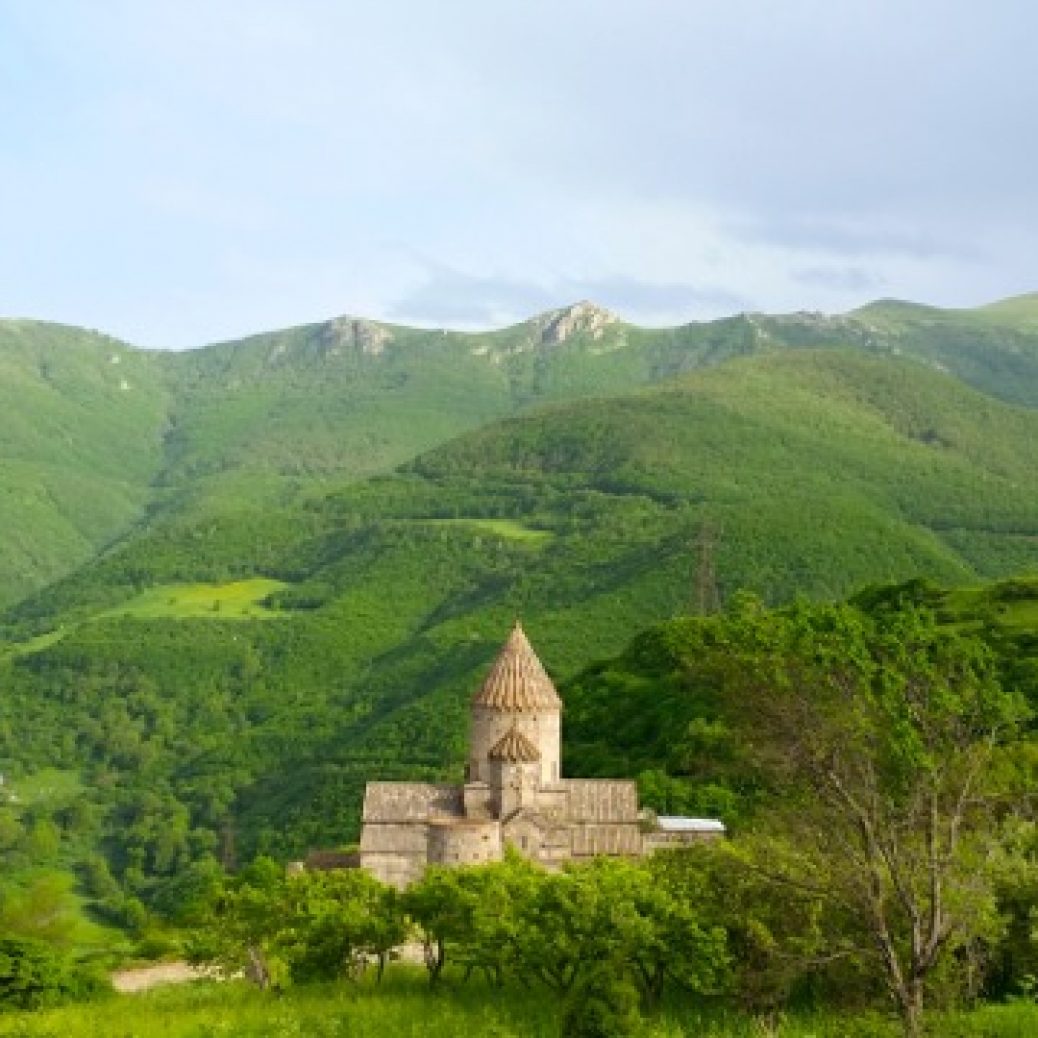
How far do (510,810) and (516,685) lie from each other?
511 centimetres

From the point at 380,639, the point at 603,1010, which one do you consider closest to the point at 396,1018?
the point at 603,1010

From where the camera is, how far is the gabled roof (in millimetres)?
50188

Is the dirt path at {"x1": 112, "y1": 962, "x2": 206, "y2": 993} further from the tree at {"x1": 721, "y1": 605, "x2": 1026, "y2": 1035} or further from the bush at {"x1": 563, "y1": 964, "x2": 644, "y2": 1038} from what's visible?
the tree at {"x1": 721, "y1": 605, "x2": 1026, "y2": 1035}

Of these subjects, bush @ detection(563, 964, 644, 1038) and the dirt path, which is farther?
the dirt path

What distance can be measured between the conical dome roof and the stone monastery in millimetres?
47

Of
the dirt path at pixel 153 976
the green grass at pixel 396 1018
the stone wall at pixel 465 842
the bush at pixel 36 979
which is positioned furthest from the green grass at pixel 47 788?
the green grass at pixel 396 1018

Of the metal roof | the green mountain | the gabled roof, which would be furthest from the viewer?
the green mountain

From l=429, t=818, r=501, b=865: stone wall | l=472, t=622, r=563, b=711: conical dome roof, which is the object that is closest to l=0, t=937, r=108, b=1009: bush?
l=429, t=818, r=501, b=865: stone wall

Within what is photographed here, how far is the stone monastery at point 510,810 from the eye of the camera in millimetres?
48094

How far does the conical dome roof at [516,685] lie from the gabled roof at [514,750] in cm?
165

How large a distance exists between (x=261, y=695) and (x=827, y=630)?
134 m

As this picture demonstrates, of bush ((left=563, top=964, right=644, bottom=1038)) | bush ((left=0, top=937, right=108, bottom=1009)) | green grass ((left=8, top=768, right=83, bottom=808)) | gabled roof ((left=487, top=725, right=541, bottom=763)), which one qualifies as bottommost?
green grass ((left=8, top=768, right=83, bottom=808))

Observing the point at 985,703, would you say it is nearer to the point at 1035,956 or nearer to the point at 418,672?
the point at 1035,956

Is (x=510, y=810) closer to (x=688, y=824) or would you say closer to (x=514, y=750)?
(x=514, y=750)
